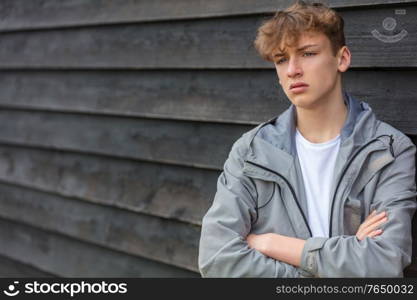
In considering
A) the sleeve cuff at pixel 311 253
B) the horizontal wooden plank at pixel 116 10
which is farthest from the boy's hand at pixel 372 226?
the horizontal wooden plank at pixel 116 10

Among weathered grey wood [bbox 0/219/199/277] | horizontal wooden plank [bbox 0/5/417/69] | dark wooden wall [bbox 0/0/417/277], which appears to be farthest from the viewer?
weathered grey wood [bbox 0/219/199/277]

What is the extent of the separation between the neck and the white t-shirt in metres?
0.02

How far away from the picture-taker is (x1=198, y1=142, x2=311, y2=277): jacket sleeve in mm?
1796

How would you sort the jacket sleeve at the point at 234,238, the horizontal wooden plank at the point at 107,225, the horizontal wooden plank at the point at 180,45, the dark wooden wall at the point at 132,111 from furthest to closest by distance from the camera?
1. the horizontal wooden plank at the point at 107,225
2. the dark wooden wall at the point at 132,111
3. the horizontal wooden plank at the point at 180,45
4. the jacket sleeve at the point at 234,238

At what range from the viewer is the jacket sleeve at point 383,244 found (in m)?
1.68

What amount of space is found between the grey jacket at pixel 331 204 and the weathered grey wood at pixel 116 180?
0.81 metres

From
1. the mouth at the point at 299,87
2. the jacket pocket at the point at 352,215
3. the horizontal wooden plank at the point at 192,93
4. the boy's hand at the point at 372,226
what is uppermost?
the horizontal wooden plank at the point at 192,93

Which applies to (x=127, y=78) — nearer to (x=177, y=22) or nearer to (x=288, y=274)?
(x=177, y=22)

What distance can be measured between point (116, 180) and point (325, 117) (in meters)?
1.52

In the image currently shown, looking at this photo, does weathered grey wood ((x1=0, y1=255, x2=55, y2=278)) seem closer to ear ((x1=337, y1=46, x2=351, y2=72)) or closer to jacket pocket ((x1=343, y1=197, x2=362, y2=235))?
jacket pocket ((x1=343, y1=197, x2=362, y2=235))

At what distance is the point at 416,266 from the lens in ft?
7.04

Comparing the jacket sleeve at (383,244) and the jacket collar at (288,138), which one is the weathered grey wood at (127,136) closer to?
the jacket collar at (288,138)

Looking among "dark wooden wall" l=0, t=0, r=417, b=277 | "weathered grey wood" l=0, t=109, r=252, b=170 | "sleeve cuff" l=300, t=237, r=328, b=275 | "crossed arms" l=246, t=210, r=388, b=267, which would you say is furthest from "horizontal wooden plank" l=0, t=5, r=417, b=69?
"sleeve cuff" l=300, t=237, r=328, b=275

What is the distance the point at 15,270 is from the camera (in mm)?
3850
